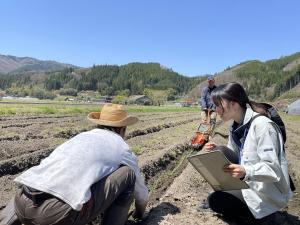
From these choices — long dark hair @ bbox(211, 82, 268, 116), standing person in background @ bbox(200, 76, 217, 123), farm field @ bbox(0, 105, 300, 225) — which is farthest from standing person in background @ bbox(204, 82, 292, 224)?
standing person in background @ bbox(200, 76, 217, 123)

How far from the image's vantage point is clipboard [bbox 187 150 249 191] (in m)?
4.11

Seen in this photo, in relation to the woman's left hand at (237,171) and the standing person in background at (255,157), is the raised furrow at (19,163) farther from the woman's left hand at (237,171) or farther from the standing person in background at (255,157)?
the woman's left hand at (237,171)

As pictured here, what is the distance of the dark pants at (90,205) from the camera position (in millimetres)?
3496

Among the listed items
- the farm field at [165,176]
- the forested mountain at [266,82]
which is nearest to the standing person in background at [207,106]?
the farm field at [165,176]

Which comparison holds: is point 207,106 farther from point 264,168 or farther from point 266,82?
point 266,82

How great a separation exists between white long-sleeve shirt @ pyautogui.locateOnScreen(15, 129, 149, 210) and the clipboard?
93cm

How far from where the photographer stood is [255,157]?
406cm

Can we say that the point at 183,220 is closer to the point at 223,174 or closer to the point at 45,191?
the point at 223,174

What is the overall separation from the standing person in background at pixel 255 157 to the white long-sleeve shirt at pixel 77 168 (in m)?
1.15

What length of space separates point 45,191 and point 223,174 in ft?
5.96

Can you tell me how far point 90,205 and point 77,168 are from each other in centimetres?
36

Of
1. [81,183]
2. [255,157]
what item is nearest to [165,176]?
[255,157]

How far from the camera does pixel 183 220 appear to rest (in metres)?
4.82

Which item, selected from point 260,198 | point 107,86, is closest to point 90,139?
point 260,198
